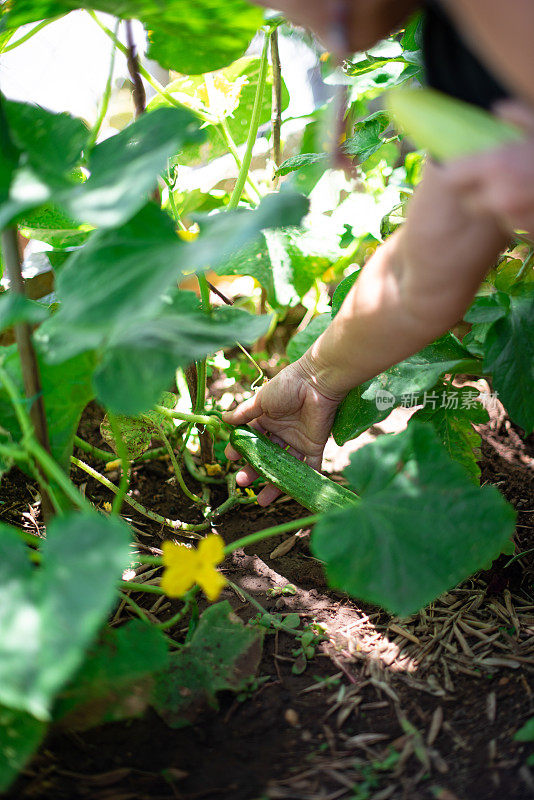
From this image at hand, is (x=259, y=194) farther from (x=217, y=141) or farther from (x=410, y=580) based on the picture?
(x=410, y=580)

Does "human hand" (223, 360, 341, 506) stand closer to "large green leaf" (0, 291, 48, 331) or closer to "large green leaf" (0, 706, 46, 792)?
"large green leaf" (0, 291, 48, 331)

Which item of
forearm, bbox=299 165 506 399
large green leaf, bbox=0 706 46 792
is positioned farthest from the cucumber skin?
large green leaf, bbox=0 706 46 792

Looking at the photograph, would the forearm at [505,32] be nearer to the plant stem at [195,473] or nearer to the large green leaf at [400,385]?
the large green leaf at [400,385]

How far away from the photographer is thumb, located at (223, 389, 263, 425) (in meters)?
1.48

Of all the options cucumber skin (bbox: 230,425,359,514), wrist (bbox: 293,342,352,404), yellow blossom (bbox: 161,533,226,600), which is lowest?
cucumber skin (bbox: 230,425,359,514)

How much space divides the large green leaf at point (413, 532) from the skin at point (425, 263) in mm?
194

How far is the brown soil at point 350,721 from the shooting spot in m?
0.80

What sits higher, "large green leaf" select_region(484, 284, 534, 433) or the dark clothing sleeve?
the dark clothing sleeve

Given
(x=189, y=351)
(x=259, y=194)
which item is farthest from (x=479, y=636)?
(x=259, y=194)

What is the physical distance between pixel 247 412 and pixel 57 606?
0.92 meters

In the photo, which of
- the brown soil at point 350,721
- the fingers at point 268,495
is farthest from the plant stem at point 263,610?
the fingers at point 268,495

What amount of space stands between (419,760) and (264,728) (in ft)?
0.74

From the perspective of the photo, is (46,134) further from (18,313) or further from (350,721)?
(350,721)

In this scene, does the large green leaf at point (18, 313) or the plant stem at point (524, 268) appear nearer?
the large green leaf at point (18, 313)
